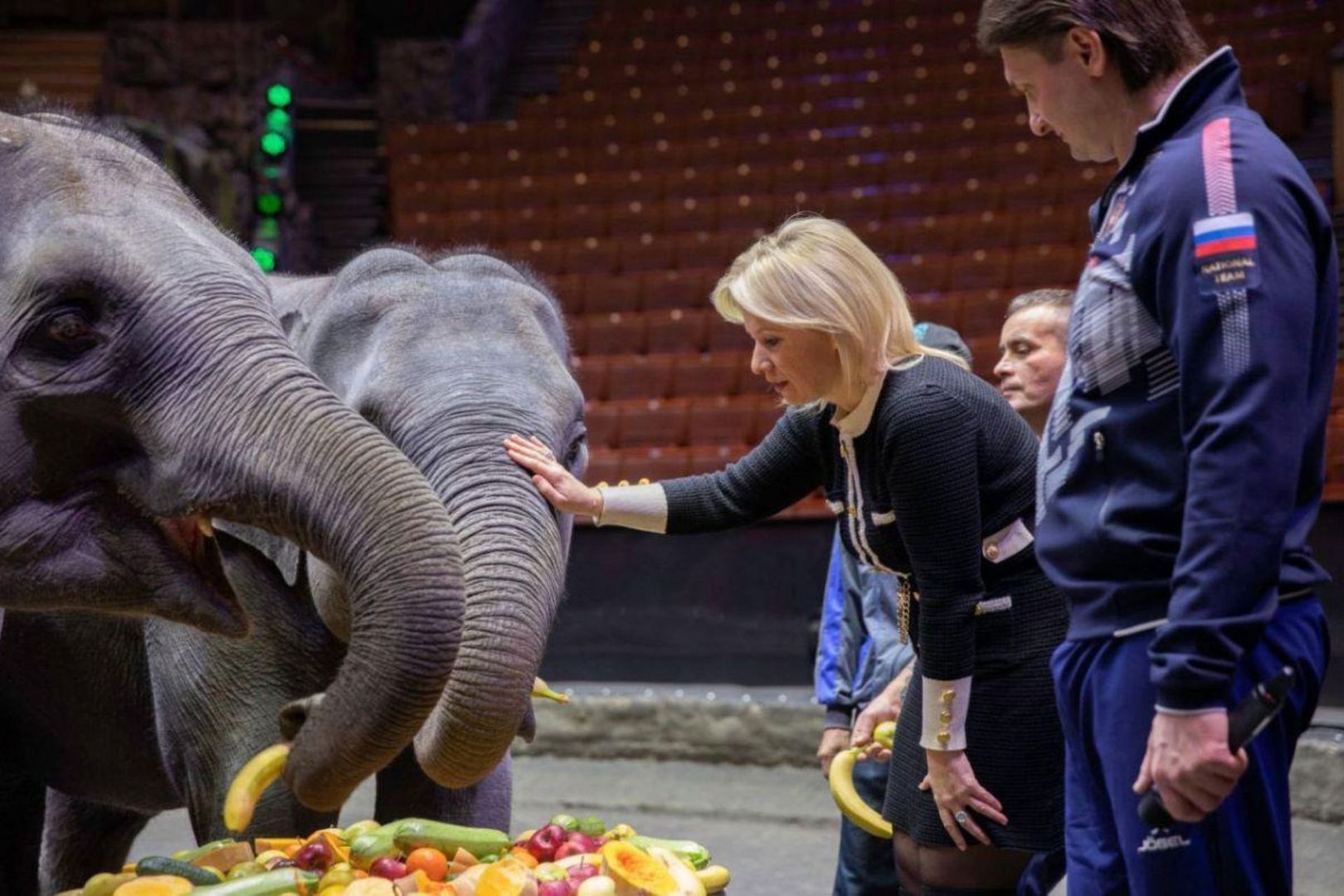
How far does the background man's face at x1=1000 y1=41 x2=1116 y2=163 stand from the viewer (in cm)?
192

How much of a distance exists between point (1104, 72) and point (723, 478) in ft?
4.12

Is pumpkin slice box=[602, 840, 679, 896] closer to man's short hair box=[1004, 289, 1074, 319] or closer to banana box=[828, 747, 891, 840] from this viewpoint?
banana box=[828, 747, 891, 840]

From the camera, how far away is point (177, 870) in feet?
8.17

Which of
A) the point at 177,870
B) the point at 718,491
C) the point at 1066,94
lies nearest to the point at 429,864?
the point at 177,870

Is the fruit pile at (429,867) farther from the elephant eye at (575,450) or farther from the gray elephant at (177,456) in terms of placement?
the elephant eye at (575,450)

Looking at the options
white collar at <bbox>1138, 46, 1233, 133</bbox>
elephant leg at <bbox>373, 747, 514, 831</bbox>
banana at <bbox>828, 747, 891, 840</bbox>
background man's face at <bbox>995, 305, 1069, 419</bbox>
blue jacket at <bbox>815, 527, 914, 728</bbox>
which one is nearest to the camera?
white collar at <bbox>1138, 46, 1233, 133</bbox>

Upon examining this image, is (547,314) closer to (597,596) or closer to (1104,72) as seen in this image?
(1104,72)

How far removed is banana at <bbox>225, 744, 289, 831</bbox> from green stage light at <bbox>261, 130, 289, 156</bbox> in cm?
1085

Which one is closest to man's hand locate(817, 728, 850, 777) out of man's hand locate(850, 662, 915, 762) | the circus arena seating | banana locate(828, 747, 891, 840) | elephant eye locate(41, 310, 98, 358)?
man's hand locate(850, 662, 915, 762)

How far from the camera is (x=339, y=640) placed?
3043mm

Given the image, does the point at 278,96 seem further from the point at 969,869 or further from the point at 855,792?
the point at 969,869

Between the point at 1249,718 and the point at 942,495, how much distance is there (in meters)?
0.87

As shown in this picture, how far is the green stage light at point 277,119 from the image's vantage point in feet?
43.0

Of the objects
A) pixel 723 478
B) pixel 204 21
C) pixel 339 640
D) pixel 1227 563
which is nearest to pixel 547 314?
pixel 723 478
